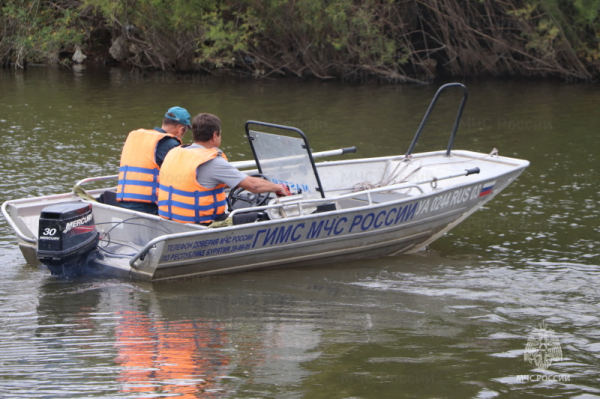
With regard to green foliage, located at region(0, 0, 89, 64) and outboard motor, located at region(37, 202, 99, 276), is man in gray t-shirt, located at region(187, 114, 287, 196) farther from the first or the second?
green foliage, located at region(0, 0, 89, 64)

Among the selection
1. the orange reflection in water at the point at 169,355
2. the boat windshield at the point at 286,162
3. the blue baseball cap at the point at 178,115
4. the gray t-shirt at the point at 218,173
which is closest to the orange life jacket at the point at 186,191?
the gray t-shirt at the point at 218,173

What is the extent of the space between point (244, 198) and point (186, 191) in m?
0.88

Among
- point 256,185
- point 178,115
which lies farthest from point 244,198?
point 178,115

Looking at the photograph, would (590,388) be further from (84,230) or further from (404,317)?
(84,230)

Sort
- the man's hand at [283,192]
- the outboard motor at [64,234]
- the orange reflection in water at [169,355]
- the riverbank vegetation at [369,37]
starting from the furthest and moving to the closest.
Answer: the riverbank vegetation at [369,37]
the man's hand at [283,192]
the outboard motor at [64,234]
the orange reflection in water at [169,355]

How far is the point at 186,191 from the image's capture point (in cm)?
689

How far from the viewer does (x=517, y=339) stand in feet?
19.2

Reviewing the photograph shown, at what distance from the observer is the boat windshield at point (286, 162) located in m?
7.48

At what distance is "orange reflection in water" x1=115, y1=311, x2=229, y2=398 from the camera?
Result: 4.88m

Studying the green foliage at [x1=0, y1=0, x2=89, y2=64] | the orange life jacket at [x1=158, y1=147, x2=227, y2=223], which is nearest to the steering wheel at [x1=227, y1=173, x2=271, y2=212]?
the orange life jacket at [x1=158, y1=147, x2=227, y2=223]

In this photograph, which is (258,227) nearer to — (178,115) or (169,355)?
(178,115)

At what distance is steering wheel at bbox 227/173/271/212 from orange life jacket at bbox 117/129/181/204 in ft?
2.58

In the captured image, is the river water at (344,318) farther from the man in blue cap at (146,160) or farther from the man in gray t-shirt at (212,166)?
the man in gray t-shirt at (212,166)

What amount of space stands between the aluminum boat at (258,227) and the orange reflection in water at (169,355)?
A: 2.72 ft
